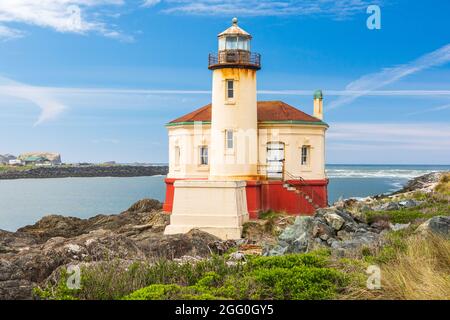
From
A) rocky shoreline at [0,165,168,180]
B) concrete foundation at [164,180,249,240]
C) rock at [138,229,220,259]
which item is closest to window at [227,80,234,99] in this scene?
concrete foundation at [164,180,249,240]

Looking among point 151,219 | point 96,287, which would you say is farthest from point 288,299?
point 151,219

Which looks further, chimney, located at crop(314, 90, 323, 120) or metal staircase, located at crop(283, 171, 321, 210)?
chimney, located at crop(314, 90, 323, 120)

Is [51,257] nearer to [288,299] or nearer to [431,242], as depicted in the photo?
[288,299]

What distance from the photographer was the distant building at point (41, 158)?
570 ft

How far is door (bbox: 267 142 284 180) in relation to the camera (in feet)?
88.8

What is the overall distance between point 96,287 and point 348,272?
4069mm

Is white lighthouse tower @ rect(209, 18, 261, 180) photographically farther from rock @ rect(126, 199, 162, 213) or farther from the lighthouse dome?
rock @ rect(126, 199, 162, 213)

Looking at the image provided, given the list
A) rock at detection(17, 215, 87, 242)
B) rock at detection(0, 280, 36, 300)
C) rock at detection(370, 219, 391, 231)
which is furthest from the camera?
rock at detection(17, 215, 87, 242)

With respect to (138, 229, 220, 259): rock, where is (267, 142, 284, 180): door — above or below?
above

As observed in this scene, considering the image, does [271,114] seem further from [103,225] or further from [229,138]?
[103,225]

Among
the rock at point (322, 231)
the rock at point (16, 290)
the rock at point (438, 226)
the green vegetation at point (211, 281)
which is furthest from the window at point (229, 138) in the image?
the rock at point (16, 290)

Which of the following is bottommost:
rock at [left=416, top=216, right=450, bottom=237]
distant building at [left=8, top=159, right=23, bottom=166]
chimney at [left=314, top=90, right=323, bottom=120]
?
rock at [left=416, top=216, right=450, bottom=237]
